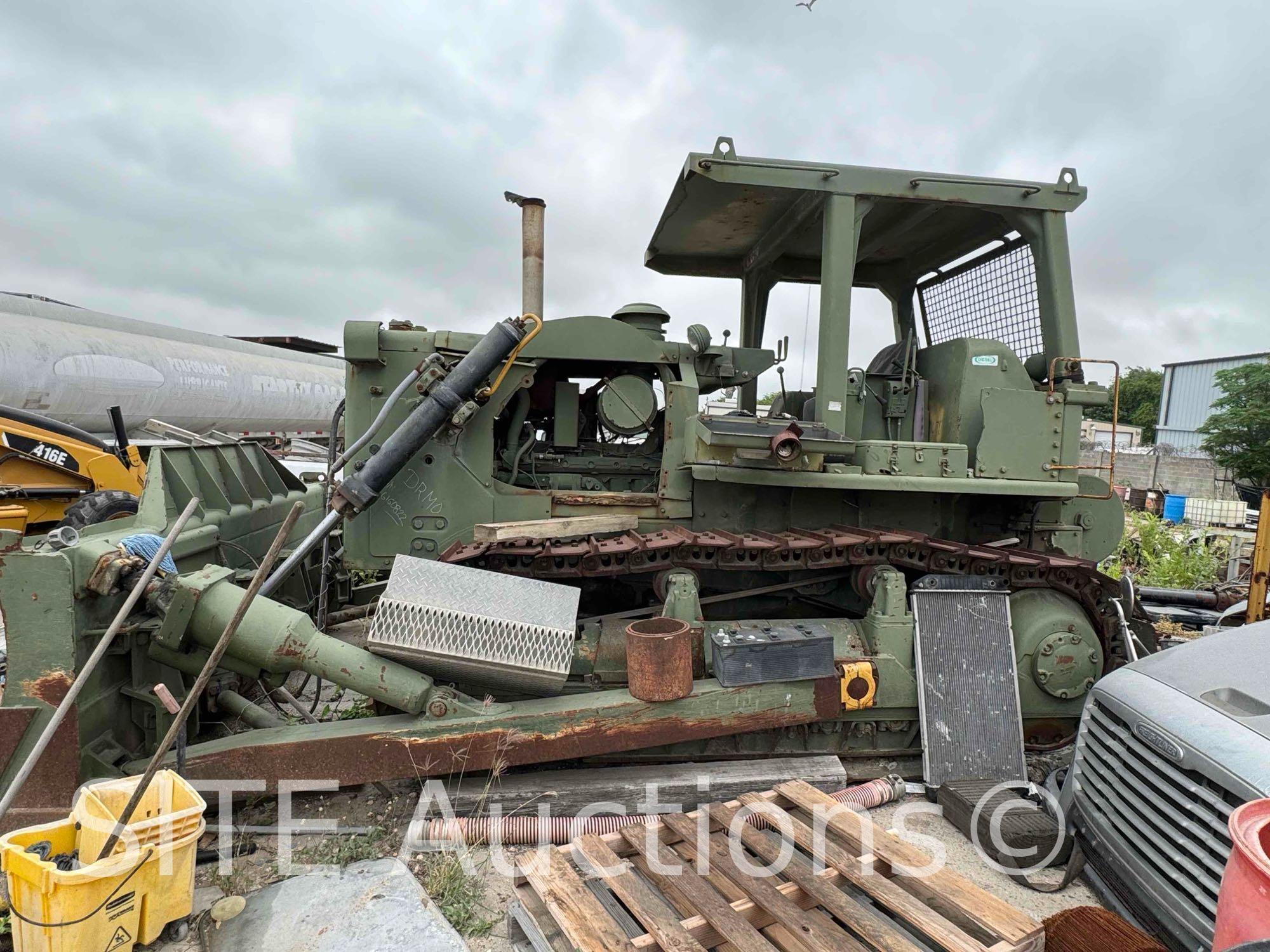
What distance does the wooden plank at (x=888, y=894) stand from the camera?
2.35 m

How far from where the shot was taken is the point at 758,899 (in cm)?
253

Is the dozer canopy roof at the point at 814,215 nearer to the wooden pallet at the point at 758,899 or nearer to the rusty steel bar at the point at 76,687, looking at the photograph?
the rusty steel bar at the point at 76,687

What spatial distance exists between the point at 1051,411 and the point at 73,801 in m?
5.19

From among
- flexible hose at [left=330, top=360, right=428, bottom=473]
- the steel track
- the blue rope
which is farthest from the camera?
flexible hose at [left=330, top=360, right=428, bottom=473]

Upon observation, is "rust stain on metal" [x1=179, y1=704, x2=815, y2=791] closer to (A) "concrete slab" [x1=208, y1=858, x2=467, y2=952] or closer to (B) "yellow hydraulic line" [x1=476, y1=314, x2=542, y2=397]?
(A) "concrete slab" [x1=208, y1=858, x2=467, y2=952]

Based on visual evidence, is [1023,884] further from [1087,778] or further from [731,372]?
[731,372]

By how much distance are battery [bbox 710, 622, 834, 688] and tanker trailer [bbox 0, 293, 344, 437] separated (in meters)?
10.1

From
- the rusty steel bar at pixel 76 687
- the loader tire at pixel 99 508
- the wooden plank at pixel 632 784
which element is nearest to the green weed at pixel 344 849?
the wooden plank at pixel 632 784

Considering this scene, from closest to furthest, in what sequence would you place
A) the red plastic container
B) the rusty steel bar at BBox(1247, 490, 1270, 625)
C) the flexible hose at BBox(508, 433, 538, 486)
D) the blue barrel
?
the red plastic container
the flexible hose at BBox(508, 433, 538, 486)
the rusty steel bar at BBox(1247, 490, 1270, 625)
the blue barrel

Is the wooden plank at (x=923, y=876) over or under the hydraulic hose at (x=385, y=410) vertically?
under

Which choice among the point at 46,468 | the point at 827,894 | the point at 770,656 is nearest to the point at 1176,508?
the point at 770,656

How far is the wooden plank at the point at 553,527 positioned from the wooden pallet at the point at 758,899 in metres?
1.56

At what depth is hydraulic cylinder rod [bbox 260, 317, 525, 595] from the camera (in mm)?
3902

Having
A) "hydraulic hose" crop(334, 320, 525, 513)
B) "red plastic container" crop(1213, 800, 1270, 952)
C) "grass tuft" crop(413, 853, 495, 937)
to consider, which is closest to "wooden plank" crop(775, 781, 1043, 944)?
"red plastic container" crop(1213, 800, 1270, 952)
